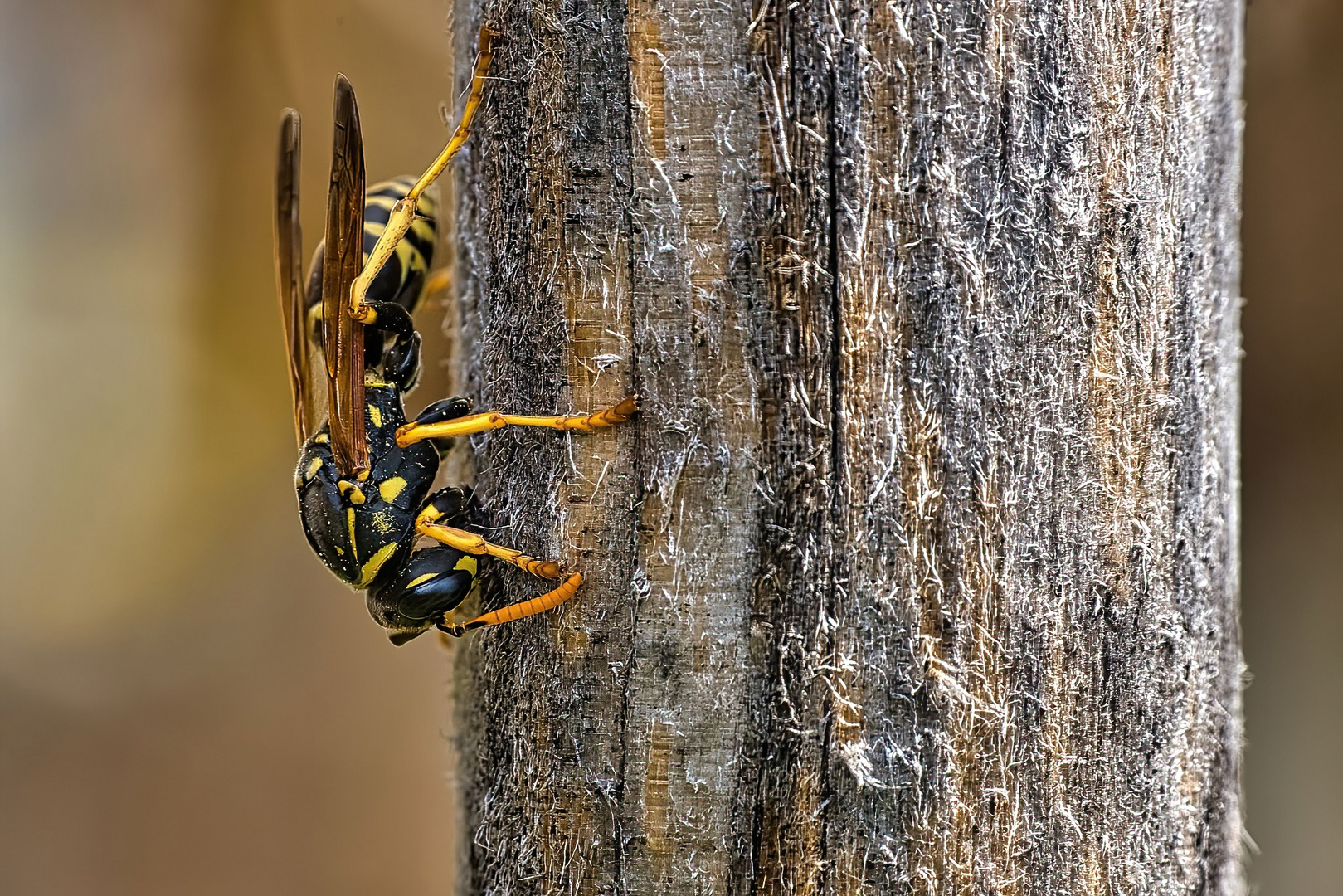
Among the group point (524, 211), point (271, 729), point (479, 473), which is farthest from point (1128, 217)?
point (271, 729)

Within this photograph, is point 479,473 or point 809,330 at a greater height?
point 809,330

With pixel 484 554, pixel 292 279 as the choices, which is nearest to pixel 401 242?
pixel 292 279

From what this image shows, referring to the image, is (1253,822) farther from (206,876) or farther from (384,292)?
(206,876)

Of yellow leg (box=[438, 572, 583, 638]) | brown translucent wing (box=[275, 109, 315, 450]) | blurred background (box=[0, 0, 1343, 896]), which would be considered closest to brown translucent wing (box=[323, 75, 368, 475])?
brown translucent wing (box=[275, 109, 315, 450])

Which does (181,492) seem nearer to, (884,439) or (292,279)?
(292,279)

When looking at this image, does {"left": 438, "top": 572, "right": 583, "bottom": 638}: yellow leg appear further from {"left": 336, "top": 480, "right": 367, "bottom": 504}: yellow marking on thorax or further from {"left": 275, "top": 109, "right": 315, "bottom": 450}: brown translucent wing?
{"left": 275, "top": 109, "right": 315, "bottom": 450}: brown translucent wing

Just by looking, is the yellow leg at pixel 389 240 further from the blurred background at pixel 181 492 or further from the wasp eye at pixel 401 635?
the blurred background at pixel 181 492
